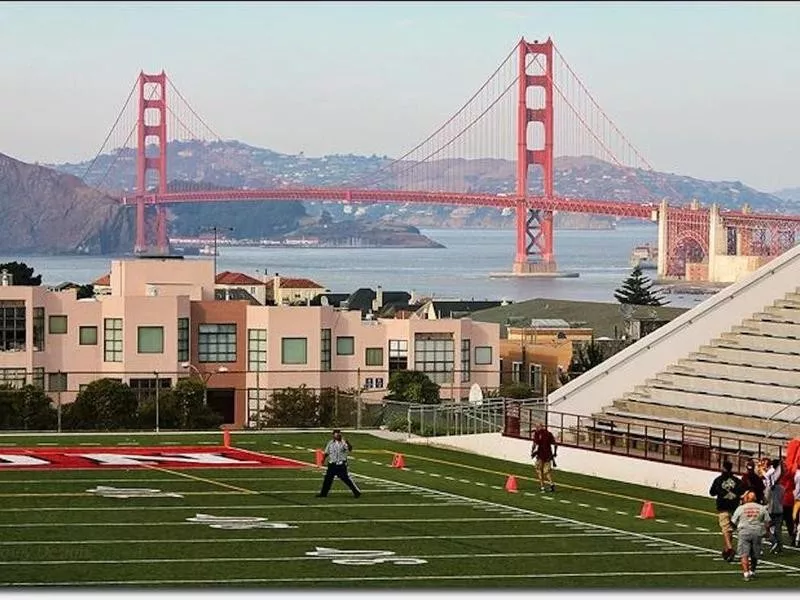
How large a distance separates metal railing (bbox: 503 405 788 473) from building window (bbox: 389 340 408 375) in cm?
2416

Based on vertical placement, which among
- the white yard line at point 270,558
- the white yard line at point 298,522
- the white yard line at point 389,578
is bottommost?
the white yard line at point 389,578

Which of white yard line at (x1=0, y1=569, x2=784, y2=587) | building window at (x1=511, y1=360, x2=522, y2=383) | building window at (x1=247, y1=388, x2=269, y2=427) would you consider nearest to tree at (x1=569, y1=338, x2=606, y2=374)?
building window at (x1=511, y1=360, x2=522, y2=383)

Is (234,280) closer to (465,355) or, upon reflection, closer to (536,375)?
(465,355)

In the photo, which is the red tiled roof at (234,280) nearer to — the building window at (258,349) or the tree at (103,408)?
the building window at (258,349)

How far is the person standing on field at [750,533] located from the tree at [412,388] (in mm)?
26674

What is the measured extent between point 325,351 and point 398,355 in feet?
8.73

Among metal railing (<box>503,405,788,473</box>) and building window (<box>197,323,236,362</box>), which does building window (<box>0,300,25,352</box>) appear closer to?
building window (<box>197,323,236,362</box>)

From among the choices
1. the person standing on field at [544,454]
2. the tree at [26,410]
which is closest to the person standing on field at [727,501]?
the person standing on field at [544,454]

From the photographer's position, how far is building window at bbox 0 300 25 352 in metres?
53.0

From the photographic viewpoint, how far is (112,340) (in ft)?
178

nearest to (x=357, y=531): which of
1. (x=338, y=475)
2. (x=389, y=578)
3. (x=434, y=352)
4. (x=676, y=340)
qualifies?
(x=338, y=475)

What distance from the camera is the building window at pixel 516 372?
5862cm

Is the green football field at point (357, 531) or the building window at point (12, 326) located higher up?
the building window at point (12, 326)

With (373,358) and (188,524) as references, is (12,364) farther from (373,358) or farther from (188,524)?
(188,524)
